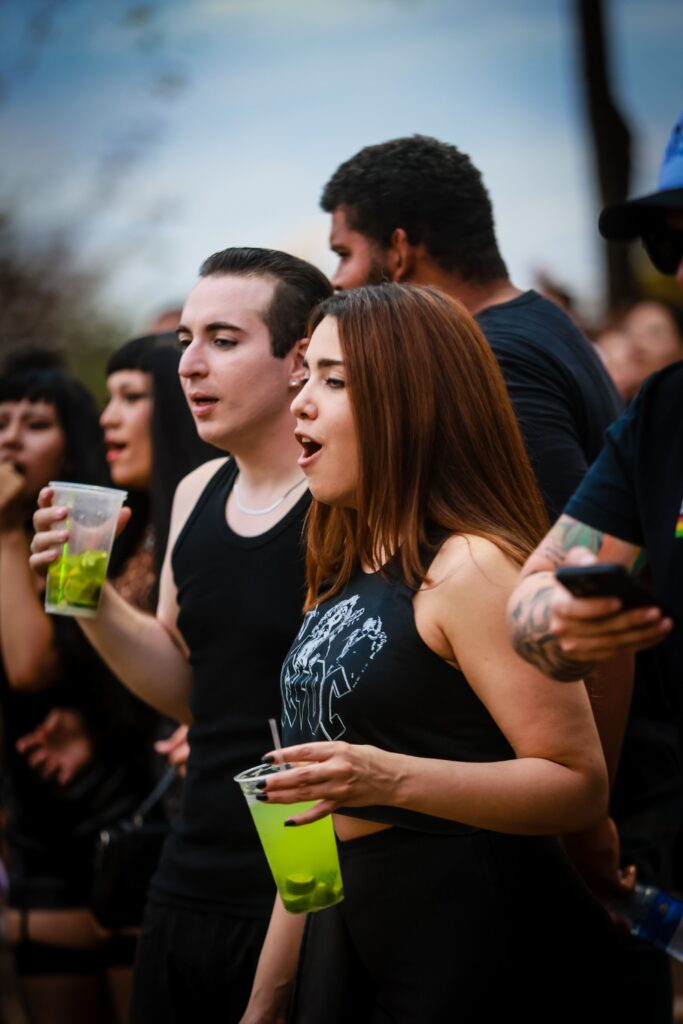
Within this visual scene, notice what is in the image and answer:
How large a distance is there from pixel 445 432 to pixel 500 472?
0.13 metres

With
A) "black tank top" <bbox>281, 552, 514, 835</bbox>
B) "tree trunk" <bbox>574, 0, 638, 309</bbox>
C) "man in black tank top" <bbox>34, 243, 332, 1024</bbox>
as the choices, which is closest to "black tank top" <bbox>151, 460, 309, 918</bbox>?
"man in black tank top" <bbox>34, 243, 332, 1024</bbox>

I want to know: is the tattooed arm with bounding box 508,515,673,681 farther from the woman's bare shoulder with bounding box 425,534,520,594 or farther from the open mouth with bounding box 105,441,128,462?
the open mouth with bounding box 105,441,128,462

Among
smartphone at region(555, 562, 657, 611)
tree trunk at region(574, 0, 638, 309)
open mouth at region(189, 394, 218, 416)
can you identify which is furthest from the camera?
tree trunk at region(574, 0, 638, 309)

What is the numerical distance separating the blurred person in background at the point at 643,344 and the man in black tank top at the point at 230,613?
2.76m

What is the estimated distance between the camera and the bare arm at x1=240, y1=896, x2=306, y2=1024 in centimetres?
253

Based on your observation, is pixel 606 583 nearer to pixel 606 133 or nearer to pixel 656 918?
pixel 656 918

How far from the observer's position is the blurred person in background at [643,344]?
5574 mm

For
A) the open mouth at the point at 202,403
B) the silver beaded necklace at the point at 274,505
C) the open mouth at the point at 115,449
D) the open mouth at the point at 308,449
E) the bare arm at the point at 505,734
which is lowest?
the bare arm at the point at 505,734

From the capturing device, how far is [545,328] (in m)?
3.42

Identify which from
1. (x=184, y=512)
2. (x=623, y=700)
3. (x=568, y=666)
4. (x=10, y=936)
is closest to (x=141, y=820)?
(x=10, y=936)

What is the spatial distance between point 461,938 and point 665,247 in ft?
4.00

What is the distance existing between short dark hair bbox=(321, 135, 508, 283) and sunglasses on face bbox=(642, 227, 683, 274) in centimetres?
140

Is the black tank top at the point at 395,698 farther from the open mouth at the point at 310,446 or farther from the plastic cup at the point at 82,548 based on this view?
the plastic cup at the point at 82,548

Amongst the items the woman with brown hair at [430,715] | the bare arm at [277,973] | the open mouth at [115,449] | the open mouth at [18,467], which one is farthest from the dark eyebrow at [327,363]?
the open mouth at [18,467]
